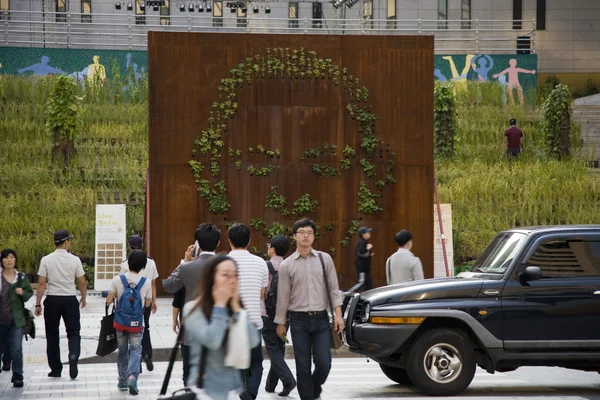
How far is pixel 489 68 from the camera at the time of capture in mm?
42656

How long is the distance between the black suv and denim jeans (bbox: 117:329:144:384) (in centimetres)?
243

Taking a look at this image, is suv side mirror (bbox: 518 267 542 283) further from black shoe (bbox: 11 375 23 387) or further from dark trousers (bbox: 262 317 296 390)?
black shoe (bbox: 11 375 23 387)

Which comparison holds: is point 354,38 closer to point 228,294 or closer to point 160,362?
point 160,362

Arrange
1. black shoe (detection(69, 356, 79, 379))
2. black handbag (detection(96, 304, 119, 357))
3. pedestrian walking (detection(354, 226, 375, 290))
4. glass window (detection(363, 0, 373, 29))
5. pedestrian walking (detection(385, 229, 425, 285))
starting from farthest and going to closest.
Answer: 1. glass window (detection(363, 0, 373, 29))
2. pedestrian walking (detection(354, 226, 375, 290))
3. pedestrian walking (detection(385, 229, 425, 285))
4. black shoe (detection(69, 356, 79, 379))
5. black handbag (detection(96, 304, 119, 357))

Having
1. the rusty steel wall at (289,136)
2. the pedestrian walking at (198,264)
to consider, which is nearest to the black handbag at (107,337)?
the pedestrian walking at (198,264)

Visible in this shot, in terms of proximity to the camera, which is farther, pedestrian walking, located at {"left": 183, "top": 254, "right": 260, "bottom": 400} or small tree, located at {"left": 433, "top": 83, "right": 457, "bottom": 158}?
small tree, located at {"left": 433, "top": 83, "right": 457, "bottom": 158}

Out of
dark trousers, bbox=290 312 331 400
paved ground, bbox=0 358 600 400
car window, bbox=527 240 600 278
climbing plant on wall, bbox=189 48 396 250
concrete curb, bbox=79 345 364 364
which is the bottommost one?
concrete curb, bbox=79 345 364 364

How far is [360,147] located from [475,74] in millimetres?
21504

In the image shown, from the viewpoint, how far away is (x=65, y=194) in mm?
28500

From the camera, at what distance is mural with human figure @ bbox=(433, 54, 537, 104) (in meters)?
42.7

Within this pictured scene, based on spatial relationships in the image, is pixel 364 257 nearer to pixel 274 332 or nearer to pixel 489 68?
pixel 274 332

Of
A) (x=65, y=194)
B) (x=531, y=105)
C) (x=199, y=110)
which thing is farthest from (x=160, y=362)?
(x=531, y=105)

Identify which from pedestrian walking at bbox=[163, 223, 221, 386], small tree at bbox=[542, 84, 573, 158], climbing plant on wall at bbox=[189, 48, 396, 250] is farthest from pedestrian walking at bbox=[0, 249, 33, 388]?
small tree at bbox=[542, 84, 573, 158]

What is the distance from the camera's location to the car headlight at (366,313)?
1249 centimetres
